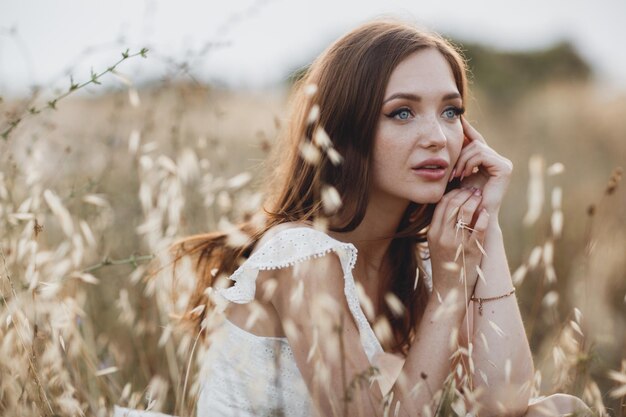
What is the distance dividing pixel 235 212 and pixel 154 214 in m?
0.87

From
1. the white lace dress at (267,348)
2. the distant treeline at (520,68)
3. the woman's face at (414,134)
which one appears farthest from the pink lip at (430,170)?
the distant treeline at (520,68)

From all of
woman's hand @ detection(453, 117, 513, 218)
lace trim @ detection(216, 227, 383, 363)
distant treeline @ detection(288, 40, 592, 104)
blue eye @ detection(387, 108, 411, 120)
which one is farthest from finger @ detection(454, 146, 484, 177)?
distant treeline @ detection(288, 40, 592, 104)

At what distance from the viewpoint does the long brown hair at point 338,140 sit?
2.42 m

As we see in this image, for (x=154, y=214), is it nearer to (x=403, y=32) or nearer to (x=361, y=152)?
(x=361, y=152)

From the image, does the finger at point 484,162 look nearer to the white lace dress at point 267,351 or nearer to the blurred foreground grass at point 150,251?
the blurred foreground grass at point 150,251

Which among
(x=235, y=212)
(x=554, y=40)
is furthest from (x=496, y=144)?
(x=554, y=40)

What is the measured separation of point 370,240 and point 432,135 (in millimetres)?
599

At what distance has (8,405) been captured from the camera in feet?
6.72

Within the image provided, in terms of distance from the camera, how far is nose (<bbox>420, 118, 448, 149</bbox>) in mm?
2334

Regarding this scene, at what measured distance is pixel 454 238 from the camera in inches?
92.8

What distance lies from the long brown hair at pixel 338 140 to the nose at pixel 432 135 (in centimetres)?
17

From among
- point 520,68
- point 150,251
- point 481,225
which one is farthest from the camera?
point 520,68

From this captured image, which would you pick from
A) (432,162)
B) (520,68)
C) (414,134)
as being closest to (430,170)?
(432,162)

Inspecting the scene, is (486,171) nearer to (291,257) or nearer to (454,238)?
(454,238)
